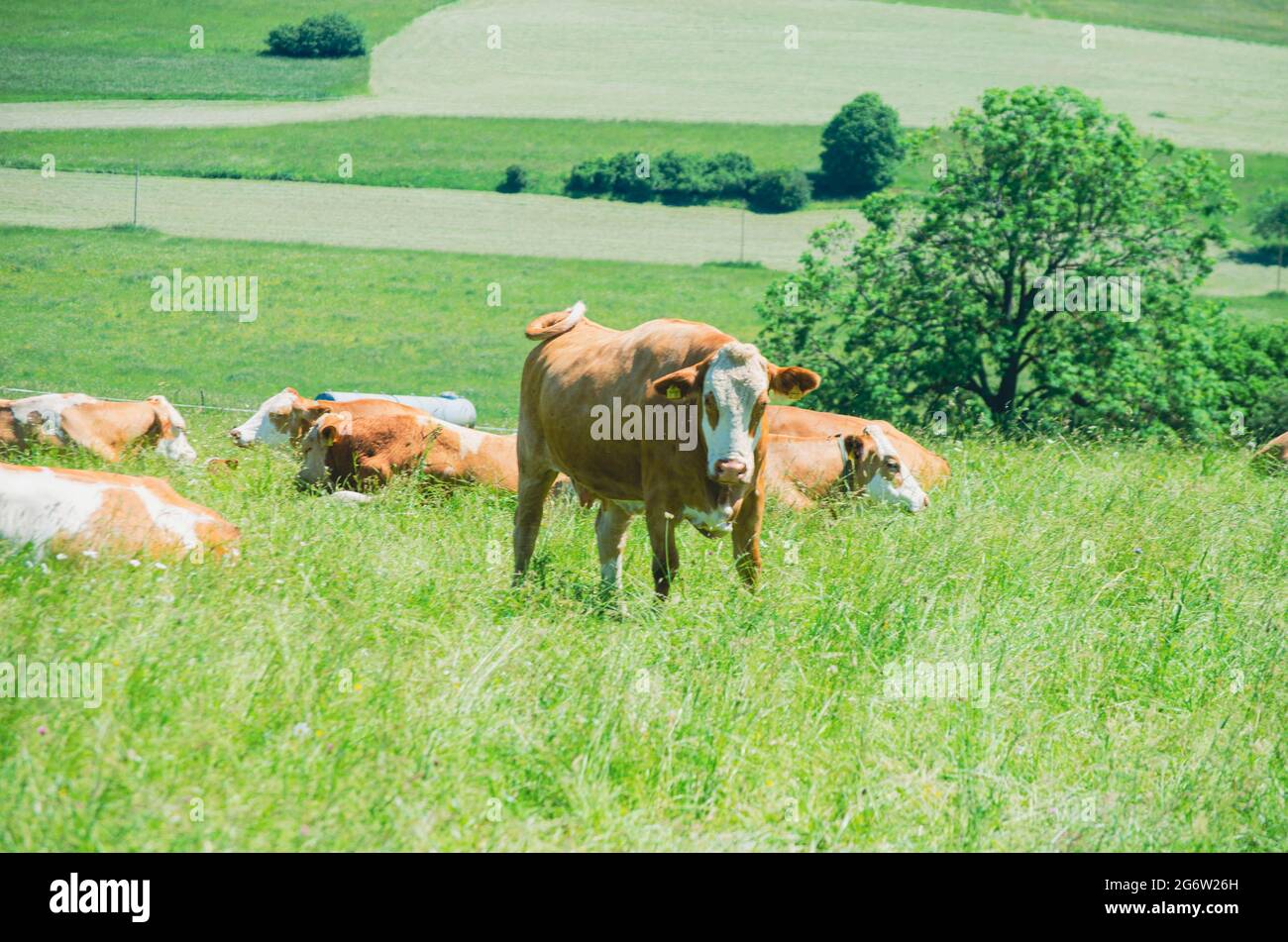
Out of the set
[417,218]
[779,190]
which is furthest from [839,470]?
[779,190]

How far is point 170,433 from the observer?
12023mm

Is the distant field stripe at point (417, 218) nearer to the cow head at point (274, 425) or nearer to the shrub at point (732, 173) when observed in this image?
the shrub at point (732, 173)

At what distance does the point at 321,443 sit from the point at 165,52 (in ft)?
184

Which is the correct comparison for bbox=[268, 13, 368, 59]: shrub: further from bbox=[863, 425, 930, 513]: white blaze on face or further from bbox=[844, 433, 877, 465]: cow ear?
bbox=[863, 425, 930, 513]: white blaze on face

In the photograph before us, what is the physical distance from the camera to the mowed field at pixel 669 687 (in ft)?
13.8

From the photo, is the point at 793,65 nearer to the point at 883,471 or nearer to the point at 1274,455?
the point at 1274,455

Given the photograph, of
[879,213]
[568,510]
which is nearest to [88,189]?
[879,213]

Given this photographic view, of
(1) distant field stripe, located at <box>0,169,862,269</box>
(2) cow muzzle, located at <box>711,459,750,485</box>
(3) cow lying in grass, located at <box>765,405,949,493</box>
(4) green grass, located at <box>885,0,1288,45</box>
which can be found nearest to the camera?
(2) cow muzzle, located at <box>711,459,750,485</box>

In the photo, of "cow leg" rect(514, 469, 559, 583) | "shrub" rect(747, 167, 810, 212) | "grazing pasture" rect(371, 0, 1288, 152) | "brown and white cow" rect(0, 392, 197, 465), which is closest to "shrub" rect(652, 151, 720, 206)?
"shrub" rect(747, 167, 810, 212)

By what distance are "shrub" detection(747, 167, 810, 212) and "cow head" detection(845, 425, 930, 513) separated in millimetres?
45231

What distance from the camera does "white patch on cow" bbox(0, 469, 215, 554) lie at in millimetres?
6359

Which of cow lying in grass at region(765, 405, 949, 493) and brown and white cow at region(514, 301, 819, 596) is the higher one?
brown and white cow at region(514, 301, 819, 596)
